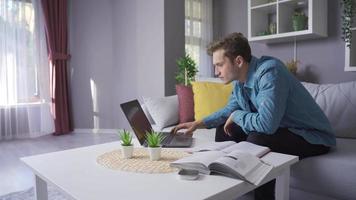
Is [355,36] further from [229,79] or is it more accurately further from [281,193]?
[281,193]

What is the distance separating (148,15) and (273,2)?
1.43m

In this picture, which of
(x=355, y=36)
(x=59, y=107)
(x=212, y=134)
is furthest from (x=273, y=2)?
(x=59, y=107)

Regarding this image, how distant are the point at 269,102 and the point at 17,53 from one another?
3.26 m

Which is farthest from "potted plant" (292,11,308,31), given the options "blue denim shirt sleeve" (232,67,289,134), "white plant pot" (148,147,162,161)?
"white plant pot" (148,147,162,161)

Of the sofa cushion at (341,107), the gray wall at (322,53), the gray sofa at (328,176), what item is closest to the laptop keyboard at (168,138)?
the gray sofa at (328,176)

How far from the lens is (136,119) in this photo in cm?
138

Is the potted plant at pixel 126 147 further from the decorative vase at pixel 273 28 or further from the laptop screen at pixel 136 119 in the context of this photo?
the decorative vase at pixel 273 28

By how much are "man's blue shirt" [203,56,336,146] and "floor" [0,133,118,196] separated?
155 centimetres

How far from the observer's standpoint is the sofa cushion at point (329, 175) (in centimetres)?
133

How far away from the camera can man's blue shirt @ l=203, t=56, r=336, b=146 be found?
4.20ft

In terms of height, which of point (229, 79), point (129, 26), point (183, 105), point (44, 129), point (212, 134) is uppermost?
point (129, 26)

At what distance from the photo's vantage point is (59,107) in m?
3.91

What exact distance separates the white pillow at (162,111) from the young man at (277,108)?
2.51 ft

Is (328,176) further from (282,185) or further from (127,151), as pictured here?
(127,151)
